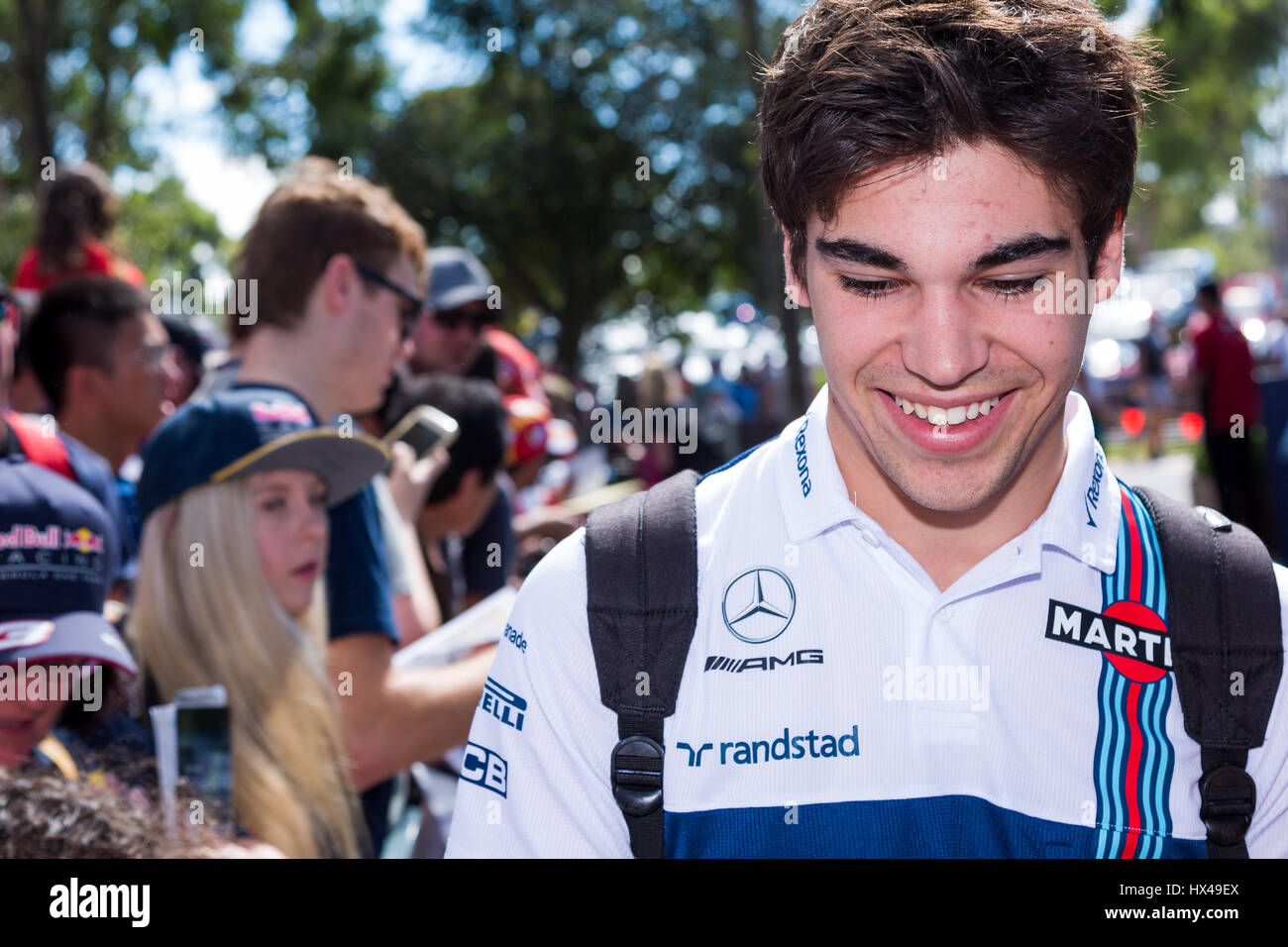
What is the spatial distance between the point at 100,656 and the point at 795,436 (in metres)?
1.49

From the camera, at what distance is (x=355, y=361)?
325 centimetres

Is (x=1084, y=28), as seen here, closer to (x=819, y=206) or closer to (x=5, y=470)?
(x=819, y=206)

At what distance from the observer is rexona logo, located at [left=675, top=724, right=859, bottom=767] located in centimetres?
169

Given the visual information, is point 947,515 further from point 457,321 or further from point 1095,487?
point 457,321

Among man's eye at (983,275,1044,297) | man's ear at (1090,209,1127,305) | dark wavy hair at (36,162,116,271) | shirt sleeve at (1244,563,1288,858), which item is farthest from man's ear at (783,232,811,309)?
dark wavy hair at (36,162,116,271)

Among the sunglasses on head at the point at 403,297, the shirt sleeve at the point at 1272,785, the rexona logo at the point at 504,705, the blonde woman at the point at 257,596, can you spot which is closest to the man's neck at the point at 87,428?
the sunglasses on head at the point at 403,297

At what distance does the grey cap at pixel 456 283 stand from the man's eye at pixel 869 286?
10.1 feet

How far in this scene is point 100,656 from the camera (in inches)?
99.3

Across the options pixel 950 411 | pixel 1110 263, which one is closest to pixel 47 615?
pixel 950 411

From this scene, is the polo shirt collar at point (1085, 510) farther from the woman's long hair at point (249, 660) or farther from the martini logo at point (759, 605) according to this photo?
the woman's long hair at point (249, 660)

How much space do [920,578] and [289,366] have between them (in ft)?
6.24

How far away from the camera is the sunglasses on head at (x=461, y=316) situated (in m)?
4.90

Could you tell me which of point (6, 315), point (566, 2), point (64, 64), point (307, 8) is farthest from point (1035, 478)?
point (64, 64)

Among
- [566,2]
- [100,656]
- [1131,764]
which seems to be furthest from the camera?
[566,2]
